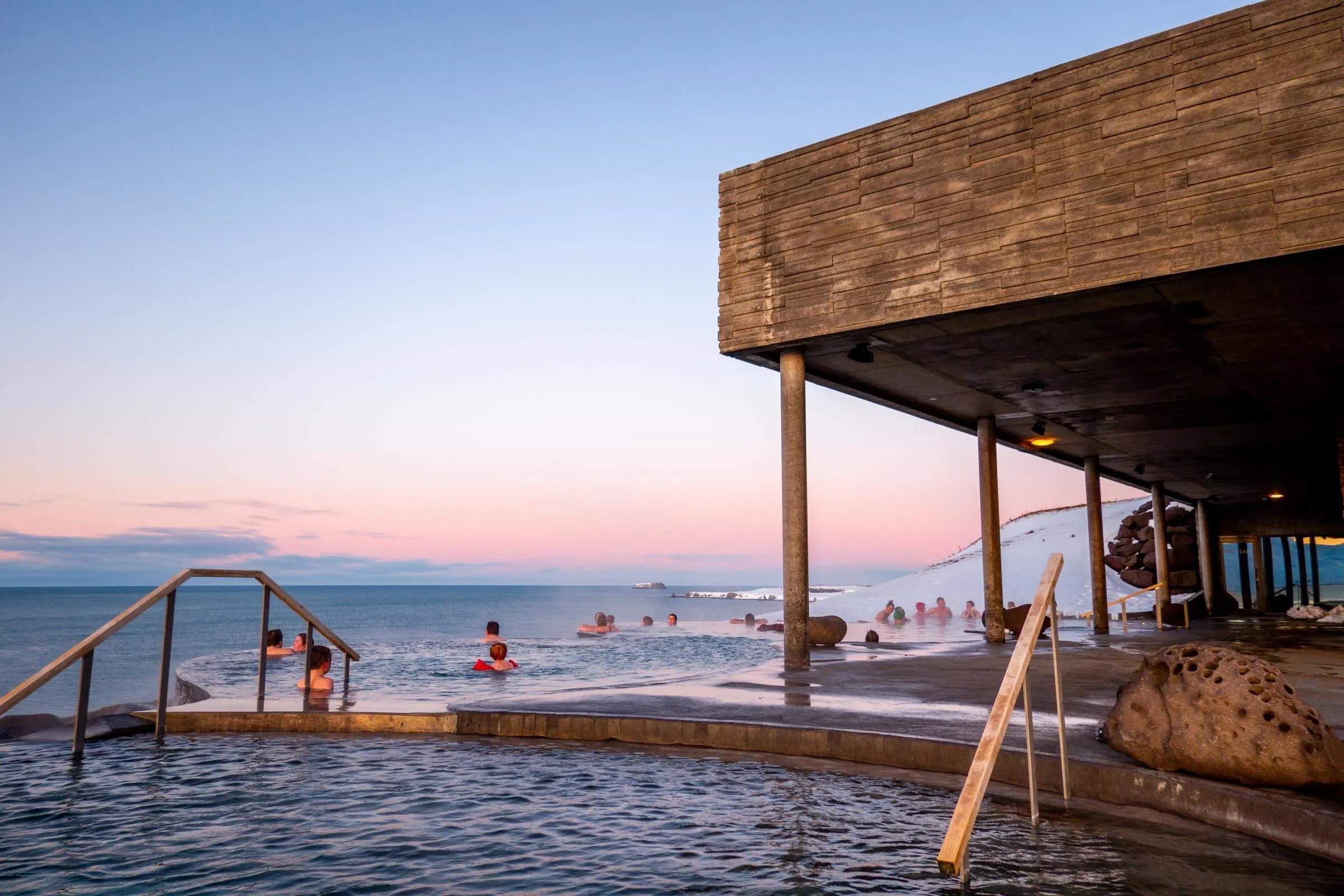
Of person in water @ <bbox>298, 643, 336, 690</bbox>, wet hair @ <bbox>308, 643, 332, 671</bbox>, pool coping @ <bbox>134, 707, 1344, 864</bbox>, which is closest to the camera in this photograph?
pool coping @ <bbox>134, 707, 1344, 864</bbox>

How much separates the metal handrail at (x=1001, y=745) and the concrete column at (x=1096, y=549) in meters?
17.5

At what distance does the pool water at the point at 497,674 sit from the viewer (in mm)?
13516

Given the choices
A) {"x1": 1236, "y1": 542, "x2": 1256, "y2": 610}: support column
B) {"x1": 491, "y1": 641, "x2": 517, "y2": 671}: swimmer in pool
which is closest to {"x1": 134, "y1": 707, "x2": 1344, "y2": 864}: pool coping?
{"x1": 491, "y1": 641, "x2": 517, "y2": 671}: swimmer in pool

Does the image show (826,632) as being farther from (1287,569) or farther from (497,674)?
(1287,569)

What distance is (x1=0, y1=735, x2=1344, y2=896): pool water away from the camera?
3676mm

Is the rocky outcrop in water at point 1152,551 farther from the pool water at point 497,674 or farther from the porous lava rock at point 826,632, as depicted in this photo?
the porous lava rock at point 826,632

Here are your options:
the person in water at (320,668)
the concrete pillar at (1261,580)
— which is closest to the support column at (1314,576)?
the concrete pillar at (1261,580)

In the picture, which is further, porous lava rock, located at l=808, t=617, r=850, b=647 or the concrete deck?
porous lava rock, located at l=808, t=617, r=850, b=647

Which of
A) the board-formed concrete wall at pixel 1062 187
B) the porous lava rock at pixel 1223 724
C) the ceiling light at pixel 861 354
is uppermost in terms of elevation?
the board-formed concrete wall at pixel 1062 187

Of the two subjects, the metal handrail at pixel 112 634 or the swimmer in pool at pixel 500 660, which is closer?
the metal handrail at pixel 112 634

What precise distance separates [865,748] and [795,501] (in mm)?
5864

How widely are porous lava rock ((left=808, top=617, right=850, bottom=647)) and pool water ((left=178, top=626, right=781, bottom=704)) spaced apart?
1856mm

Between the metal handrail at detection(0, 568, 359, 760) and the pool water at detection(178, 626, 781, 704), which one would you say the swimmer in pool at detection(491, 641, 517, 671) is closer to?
the pool water at detection(178, 626, 781, 704)

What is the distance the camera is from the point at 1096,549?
69.9 feet
